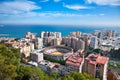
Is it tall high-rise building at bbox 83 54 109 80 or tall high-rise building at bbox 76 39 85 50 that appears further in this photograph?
tall high-rise building at bbox 76 39 85 50

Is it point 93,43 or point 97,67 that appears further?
point 93,43

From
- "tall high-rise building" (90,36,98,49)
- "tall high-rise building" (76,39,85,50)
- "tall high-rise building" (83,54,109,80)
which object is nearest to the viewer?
"tall high-rise building" (83,54,109,80)

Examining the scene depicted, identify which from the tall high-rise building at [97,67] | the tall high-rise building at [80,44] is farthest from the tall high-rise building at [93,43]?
the tall high-rise building at [97,67]

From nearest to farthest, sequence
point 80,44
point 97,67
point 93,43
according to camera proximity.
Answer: point 97,67
point 80,44
point 93,43

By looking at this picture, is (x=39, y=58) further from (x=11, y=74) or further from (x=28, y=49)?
(x=11, y=74)

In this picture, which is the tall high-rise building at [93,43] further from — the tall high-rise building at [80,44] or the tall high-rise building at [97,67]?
the tall high-rise building at [97,67]

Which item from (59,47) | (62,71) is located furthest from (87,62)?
(59,47)

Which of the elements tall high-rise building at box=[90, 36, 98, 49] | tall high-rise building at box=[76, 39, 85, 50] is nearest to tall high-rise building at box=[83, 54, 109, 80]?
tall high-rise building at box=[76, 39, 85, 50]

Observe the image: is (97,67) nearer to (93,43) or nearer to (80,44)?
(80,44)

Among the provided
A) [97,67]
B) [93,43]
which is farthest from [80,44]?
[97,67]

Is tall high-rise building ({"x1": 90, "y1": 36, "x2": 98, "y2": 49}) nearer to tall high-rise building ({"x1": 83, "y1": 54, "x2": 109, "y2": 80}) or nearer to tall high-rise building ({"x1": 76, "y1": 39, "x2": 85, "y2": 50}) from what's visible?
tall high-rise building ({"x1": 76, "y1": 39, "x2": 85, "y2": 50})

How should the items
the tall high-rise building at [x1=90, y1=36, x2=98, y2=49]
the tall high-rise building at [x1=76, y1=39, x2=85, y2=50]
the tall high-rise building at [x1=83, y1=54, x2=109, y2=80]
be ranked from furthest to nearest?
the tall high-rise building at [x1=90, y1=36, x2=98, y2=49], the tall high-rise building at [x1=76, y1=39, x2=85, y2=50], the tall high-rise building at [x1=83, y1=54, x2=109, y2=80]
